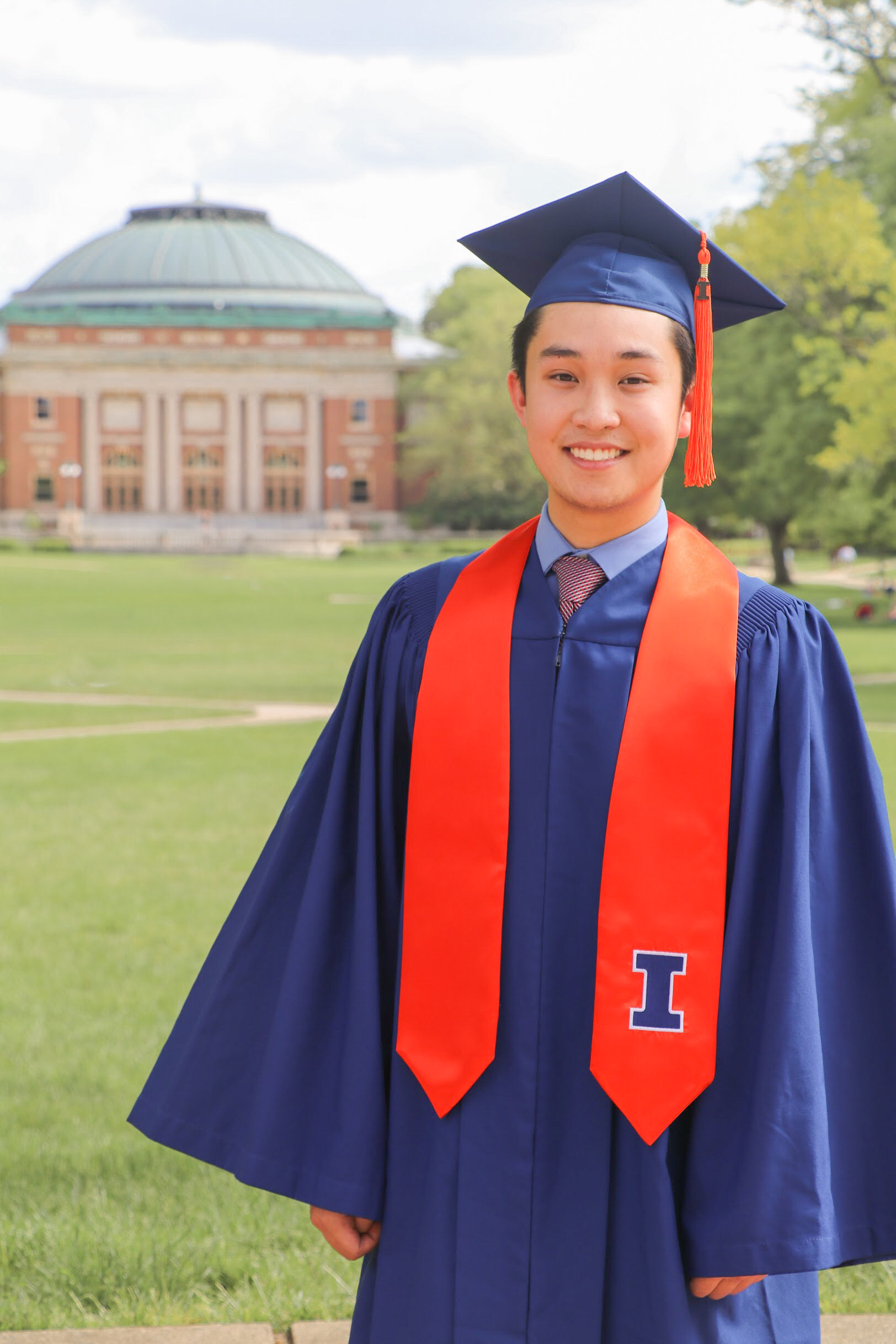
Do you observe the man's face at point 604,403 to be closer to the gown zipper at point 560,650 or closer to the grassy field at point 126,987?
the gown zipper at point 560,650

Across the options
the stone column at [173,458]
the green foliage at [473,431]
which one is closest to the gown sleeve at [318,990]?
the green foliage at [473,431]

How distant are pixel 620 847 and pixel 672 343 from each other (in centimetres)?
78

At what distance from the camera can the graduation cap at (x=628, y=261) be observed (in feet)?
7.37

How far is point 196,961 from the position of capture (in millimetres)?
6266

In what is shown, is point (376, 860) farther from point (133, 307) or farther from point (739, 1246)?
point (133, 307)

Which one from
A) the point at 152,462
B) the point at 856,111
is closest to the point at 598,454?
the point at 856,111

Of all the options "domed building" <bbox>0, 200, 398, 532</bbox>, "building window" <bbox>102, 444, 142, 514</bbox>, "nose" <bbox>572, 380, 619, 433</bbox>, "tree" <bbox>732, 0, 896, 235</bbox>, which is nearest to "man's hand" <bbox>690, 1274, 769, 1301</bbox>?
"nose" <bbox>572, 380, 619, 433</bbox>

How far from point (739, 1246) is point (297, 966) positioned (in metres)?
0.76

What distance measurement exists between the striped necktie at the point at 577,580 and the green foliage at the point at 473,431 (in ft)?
182

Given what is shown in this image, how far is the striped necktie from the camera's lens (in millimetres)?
2246

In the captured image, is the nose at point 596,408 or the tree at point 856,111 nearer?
the nose at point 596,408

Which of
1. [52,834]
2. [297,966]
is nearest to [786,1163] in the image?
[297,966]

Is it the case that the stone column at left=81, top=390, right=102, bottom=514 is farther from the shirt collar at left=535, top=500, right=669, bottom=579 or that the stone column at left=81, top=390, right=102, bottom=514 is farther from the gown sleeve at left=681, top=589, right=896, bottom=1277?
the gown sleeve at left=681, top=589, right=896, bottom=1277

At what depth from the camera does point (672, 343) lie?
7.39ft
